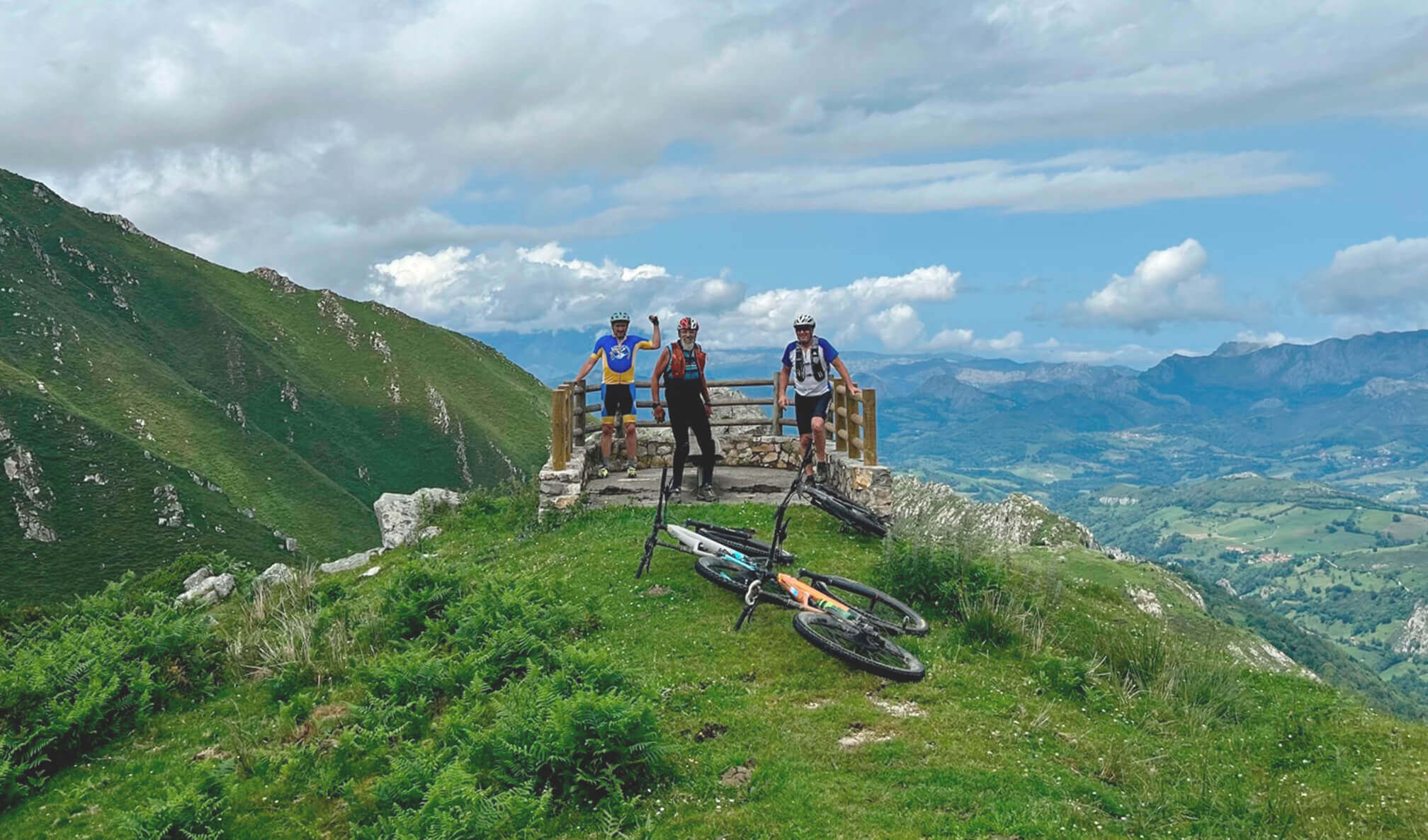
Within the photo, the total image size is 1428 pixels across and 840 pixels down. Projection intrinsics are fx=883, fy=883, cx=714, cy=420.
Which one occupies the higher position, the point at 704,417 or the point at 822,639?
the point at 704,417

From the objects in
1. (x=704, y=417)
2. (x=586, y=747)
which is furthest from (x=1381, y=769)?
(x=704, y=417)

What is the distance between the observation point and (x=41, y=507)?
11581cm

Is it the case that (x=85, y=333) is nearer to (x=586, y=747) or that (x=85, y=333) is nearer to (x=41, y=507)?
(x=41, y=507)

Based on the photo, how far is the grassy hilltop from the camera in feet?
23.9

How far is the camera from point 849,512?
1562 centimetres

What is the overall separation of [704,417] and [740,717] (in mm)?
9620

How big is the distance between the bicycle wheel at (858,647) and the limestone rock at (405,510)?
53.4ft

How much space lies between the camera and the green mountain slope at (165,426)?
11494 cm

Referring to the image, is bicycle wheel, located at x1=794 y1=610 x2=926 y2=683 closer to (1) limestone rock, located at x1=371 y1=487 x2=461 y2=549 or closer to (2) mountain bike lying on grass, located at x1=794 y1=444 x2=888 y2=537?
(2) mountain bike lying on grass, located at x1=794 y1=444 x2=888 y2=537

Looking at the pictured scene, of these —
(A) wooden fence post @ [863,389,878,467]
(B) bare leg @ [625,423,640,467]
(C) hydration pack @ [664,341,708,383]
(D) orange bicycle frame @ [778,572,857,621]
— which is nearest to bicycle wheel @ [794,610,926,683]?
(D) orange bicycle frame @ [778,572,857,621]

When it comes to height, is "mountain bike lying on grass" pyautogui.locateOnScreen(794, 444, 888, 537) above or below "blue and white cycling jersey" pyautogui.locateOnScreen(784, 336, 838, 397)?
below

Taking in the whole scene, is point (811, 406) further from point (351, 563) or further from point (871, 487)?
point (351, 563)

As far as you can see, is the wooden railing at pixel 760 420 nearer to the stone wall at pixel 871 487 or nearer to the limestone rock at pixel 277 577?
the stone wall at pixel 871 487

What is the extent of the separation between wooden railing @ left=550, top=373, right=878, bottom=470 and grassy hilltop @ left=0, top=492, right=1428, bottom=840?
4.13 m
